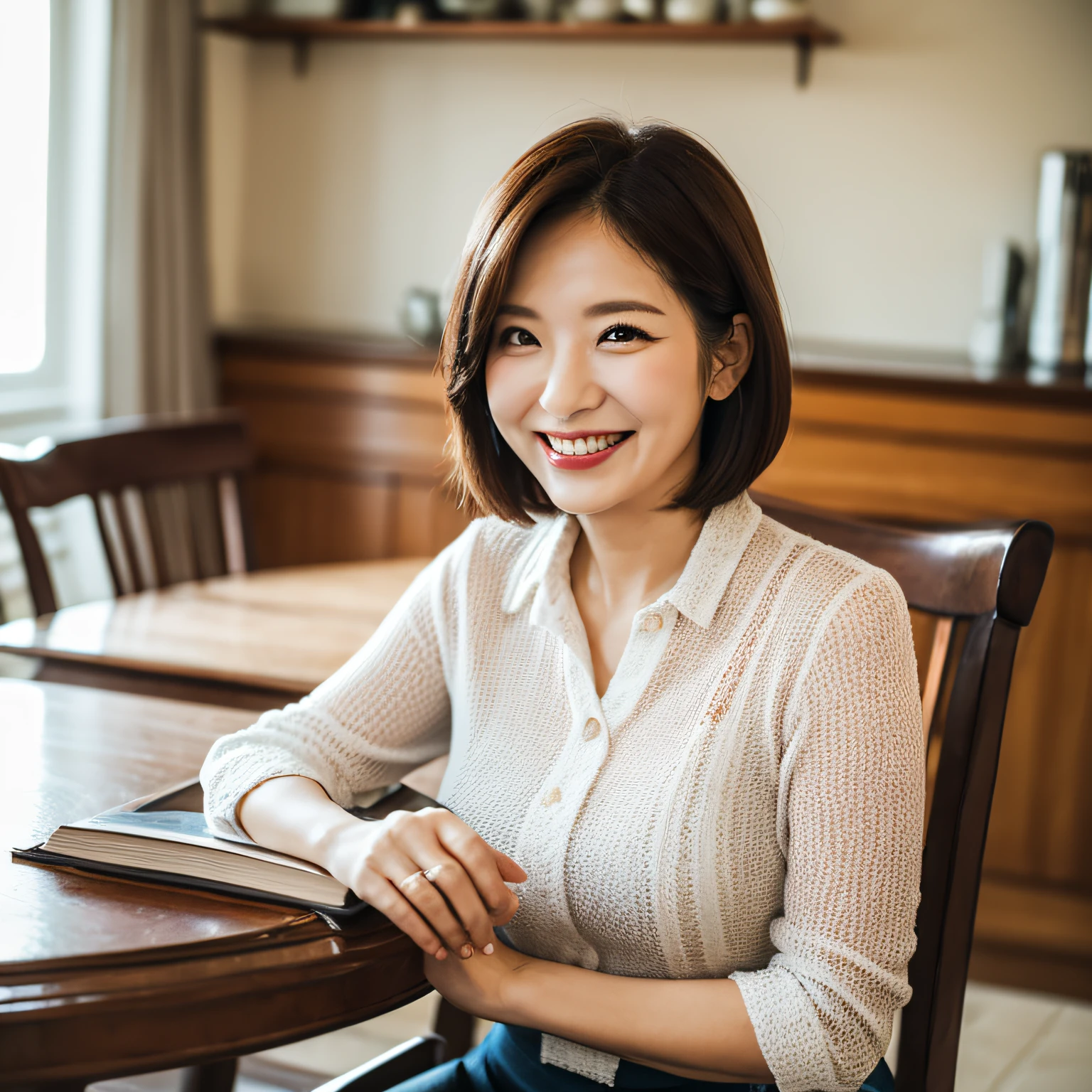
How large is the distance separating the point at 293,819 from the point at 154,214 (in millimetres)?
2355

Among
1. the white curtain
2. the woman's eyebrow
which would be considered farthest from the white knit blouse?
the white curtain

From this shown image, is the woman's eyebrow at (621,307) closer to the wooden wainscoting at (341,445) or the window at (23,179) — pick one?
the wooden wainscoting at (341,445)

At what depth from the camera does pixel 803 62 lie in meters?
2.99

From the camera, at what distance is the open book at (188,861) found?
A: 943 mm

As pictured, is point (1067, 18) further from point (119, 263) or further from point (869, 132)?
point (119, 263)

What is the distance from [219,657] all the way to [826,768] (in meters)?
0.94

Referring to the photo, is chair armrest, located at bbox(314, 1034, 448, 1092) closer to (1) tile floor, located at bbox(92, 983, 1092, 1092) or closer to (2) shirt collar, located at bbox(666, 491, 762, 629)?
(2) shirt collar, located at bbox(666, 491, 762, 629)

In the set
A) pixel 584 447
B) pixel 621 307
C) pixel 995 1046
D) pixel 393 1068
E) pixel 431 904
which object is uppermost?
pixel 621 307

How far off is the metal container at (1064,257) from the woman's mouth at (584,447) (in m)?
2.00

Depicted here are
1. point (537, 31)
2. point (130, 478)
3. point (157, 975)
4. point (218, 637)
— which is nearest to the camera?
point (157, 975)

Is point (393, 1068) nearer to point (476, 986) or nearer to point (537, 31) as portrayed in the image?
point (476, 986)

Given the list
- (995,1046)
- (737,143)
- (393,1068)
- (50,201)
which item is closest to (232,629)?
(393,1068)

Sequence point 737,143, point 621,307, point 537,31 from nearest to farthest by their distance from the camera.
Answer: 1. point 621,307
2. point 537,31
3. point 737,143

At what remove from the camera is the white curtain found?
2.89m
